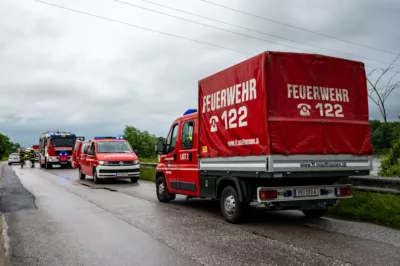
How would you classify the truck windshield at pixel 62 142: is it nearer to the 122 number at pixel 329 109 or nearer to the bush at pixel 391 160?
the bush at pixel 391 160

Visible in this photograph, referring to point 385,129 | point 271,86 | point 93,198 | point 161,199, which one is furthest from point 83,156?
point 271,86

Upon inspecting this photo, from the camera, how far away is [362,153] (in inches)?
301

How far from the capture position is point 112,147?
1869cm

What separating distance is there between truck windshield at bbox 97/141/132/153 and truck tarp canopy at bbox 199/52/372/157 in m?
11.1

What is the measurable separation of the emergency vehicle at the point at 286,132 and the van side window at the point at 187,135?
0.98 m

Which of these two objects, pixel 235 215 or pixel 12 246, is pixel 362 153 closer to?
pixel 235 215

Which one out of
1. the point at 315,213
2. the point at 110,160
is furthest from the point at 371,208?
the point at 110,160

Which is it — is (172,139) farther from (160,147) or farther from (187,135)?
(187,135)

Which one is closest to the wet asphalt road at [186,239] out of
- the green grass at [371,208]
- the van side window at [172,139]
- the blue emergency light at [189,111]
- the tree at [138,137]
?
the green grass at [371,208]

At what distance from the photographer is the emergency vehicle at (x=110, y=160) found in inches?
688

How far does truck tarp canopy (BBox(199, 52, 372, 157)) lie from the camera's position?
6.92 meters

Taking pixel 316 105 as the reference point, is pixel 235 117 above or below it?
below

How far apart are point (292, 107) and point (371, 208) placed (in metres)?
2.81

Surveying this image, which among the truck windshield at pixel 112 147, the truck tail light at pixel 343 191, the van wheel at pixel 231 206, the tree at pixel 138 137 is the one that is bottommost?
the van wheel at pixel 231 206
